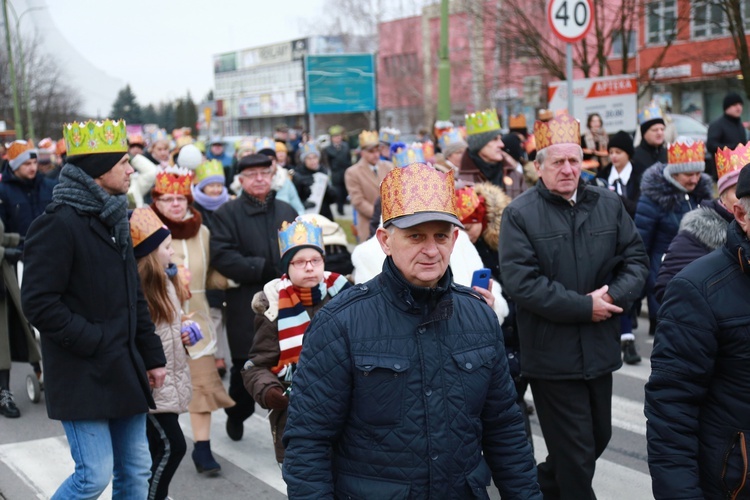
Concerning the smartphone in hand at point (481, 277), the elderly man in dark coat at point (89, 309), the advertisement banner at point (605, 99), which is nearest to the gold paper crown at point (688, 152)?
the smartphone in hand at point (481, 277)

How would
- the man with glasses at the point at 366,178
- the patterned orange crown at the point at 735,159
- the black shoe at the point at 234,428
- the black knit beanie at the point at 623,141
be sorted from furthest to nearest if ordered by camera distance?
the man with glasses at the point at 366,178
the black knit beanie at the point at 623,141
the black shoe at the point at 234,428
the patterned orange crown at the point at 735,159

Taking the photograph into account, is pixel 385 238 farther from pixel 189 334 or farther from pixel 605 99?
pixel 605 99

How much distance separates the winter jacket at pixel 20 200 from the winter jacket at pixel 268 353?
17.5ft

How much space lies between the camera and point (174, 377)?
16.6ft

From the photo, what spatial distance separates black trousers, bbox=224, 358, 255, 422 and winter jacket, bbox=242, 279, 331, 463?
195 cm

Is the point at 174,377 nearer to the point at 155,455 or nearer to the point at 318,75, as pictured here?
the point at 155,455

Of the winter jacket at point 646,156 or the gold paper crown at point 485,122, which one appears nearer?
the gold paper crown at point 485,122

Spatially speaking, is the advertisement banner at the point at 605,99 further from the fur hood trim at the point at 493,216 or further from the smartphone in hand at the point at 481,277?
the smartphone in hand at the point at 481,277

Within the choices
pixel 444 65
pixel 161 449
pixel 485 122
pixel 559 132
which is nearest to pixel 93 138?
pixel 161 449

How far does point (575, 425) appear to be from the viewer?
15.5 ft

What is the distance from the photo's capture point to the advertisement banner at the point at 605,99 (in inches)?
481

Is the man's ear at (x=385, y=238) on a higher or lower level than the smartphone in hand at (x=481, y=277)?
higher

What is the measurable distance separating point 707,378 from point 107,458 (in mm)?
2576

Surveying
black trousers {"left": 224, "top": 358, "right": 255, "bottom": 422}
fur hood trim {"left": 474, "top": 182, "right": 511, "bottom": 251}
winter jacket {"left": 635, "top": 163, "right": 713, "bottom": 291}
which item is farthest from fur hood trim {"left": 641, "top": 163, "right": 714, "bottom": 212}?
black trousers {"left": 224, "top": 358, "right": 255, "bottom": 422}
